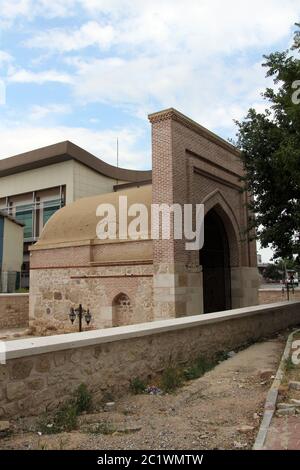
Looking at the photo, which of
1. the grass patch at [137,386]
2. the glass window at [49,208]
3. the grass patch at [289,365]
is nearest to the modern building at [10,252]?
the glass window at [49,208]

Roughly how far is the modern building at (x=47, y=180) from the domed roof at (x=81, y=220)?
19.1 metres

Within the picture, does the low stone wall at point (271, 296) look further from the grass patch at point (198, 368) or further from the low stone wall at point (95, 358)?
the grass patch at point (198, 368)

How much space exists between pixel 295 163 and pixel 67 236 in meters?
9.93

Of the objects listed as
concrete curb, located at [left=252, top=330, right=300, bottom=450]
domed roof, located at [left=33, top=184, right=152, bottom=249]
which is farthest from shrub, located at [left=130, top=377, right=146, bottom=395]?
domed roof, located at [left=33, top=184, right=152, bottom=249]

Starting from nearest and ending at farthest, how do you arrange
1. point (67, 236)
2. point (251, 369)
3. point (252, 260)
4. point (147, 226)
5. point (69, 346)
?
point (69, 346)
point (251, 369)
point (147, 226)
point (67, 236)
point (252, 260)

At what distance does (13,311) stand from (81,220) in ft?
20.4

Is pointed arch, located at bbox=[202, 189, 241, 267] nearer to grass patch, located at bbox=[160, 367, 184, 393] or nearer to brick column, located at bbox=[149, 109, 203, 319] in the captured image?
brick column, located at bbox=[149, 109, 203, 319]

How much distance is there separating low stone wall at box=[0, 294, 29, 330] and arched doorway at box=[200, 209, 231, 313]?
9.03 metres

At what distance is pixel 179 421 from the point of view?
179 inches

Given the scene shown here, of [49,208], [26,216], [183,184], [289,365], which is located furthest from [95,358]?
[26,216]

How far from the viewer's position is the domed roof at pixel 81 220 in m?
15.4
